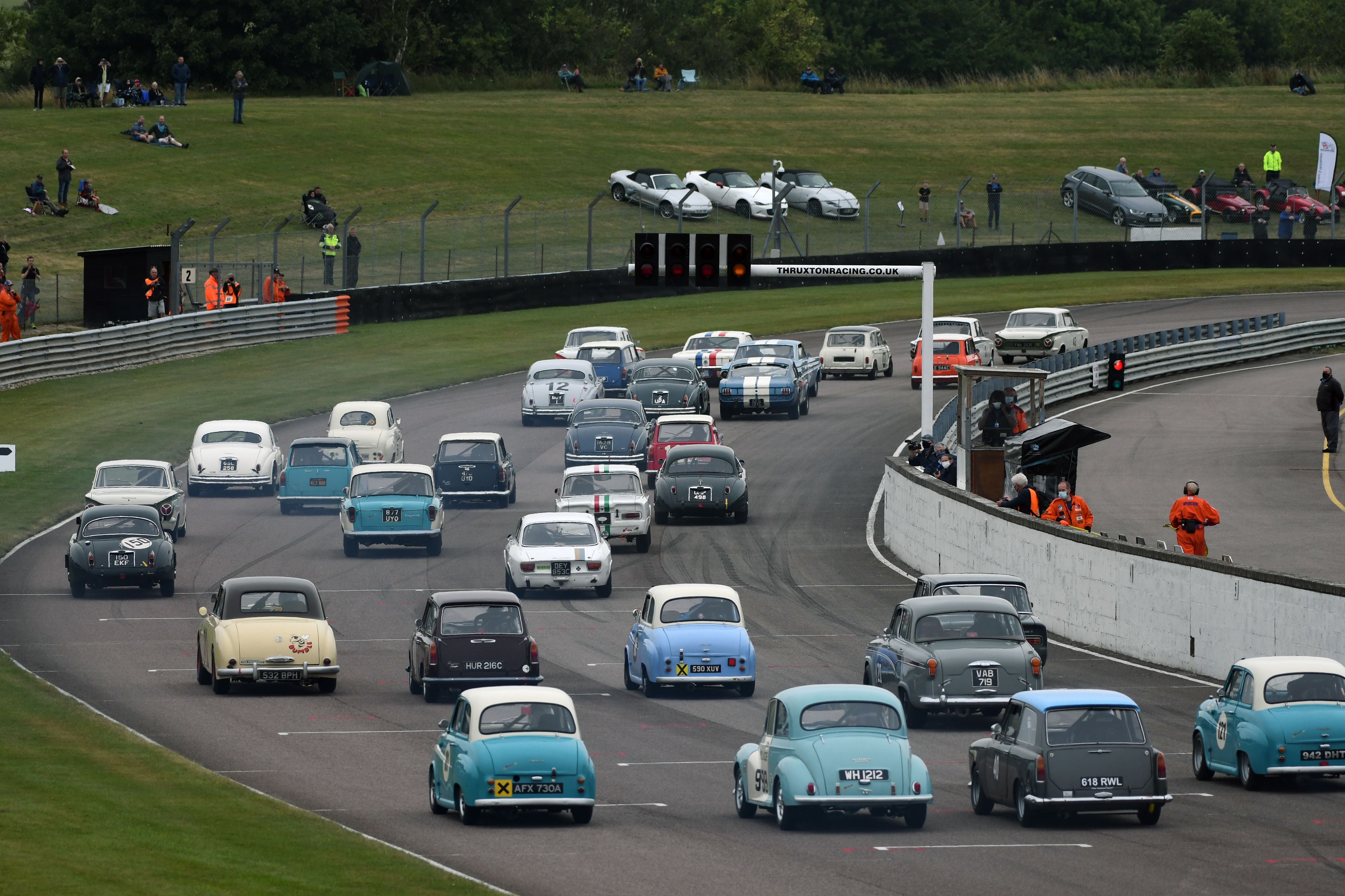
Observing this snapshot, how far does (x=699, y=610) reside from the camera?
79.3 ft

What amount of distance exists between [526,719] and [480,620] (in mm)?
6296

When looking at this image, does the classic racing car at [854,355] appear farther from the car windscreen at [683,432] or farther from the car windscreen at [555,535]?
the car windscreen at [555,535]

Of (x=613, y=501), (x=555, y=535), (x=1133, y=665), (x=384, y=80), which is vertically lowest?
(x=1133, y=665)

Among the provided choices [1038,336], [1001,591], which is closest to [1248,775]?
[1001,591]

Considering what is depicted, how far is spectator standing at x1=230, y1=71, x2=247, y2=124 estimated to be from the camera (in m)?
78.6

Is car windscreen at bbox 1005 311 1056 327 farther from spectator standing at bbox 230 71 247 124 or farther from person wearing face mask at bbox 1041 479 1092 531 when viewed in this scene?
spectator standing at bbox 230 71 247 124

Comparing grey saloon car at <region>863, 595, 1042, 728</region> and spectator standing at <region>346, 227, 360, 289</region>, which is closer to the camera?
grey saloon car at <region>863, 595, 1042, 728</region>

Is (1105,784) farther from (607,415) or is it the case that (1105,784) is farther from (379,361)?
(379,361)

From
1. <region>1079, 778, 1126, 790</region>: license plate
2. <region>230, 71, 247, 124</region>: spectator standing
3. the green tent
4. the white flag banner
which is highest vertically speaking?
the green tent

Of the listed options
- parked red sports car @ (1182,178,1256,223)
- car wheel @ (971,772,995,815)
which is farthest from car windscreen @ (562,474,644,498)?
parked red sports car @ (1182,178,1256,223)

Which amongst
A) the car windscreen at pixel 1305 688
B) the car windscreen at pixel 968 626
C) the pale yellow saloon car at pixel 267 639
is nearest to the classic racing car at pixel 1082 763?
the car windscreen at pixel 1305 688

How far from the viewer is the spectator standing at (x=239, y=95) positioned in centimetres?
7862

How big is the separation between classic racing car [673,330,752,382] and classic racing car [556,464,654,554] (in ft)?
52.0

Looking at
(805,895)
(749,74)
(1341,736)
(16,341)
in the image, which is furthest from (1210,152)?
(805,895)
